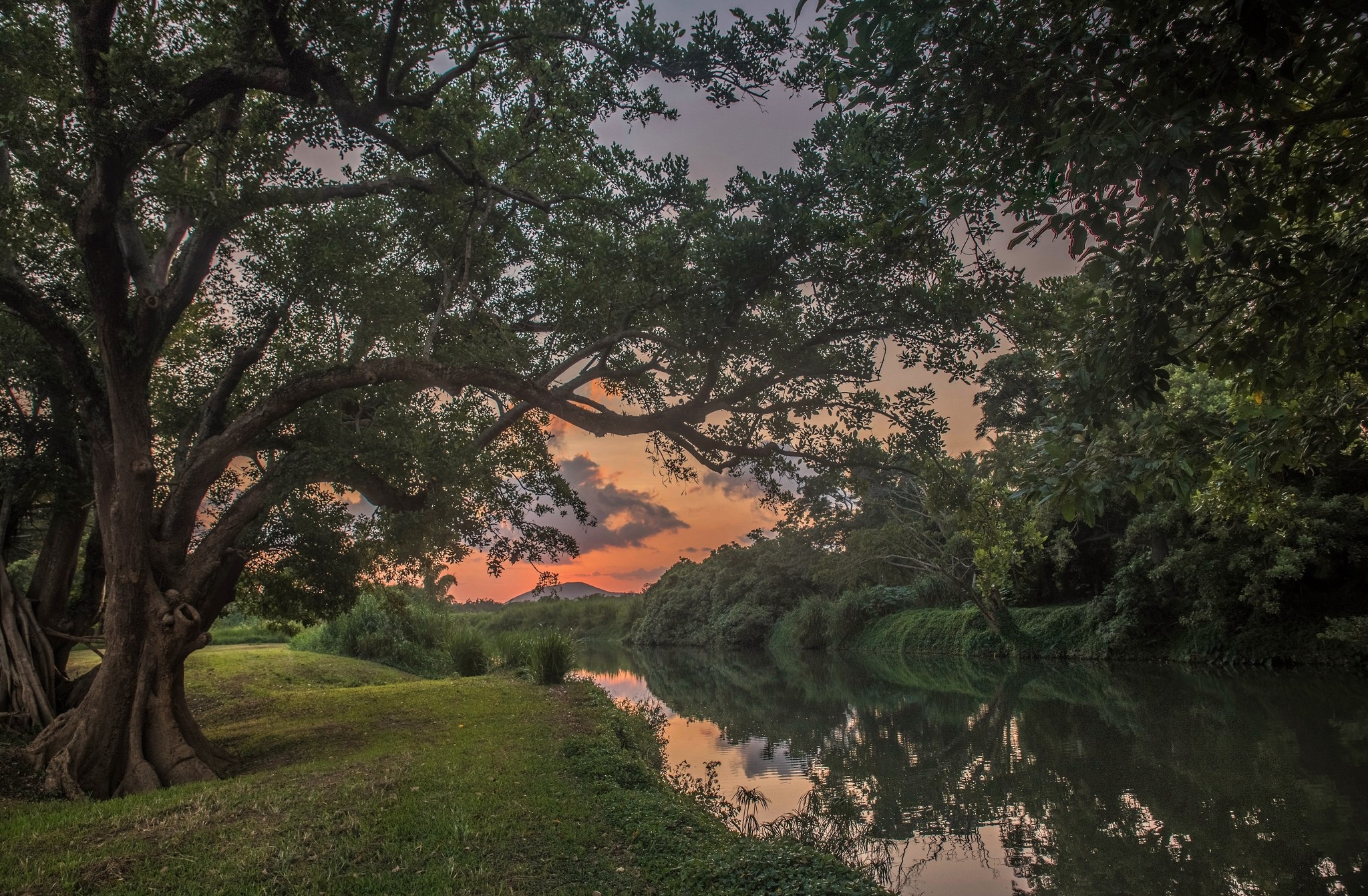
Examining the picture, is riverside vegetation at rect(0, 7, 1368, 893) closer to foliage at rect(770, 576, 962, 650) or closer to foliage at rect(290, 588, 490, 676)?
foliage at rect(290, 588, 490, 676)

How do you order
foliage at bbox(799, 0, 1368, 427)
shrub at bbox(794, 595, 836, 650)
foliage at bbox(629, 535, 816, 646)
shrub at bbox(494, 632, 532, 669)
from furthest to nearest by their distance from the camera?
foliage at bbox(629, 535, 816, 646), shrub at bbox(794, 595, 836, 650), shrub at bbox(494, 632, 532, 669), foliage at bbox(799, 0, 1368, 427)

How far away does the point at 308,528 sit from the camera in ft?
29.8

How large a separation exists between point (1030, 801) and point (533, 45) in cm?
1003

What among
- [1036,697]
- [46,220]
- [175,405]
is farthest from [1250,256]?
[1036,697]

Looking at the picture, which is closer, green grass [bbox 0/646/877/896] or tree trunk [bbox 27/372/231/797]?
green grass [bbox 0/646/877/896]

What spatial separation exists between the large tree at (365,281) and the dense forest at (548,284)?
0.18ft

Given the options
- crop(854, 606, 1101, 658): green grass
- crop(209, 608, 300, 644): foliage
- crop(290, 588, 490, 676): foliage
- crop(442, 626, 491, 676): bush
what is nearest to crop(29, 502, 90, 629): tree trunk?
crop(442, 626, 491, 676): bush

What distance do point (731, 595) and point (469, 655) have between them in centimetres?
3149

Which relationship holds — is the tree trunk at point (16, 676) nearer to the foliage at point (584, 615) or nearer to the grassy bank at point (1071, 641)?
the grassy bank at point (1071, 641)

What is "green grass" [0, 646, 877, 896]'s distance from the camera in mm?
4250

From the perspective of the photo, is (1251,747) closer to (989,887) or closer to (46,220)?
(989,887)

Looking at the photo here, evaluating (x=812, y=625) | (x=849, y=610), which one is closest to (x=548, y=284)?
(x=849, y=610)

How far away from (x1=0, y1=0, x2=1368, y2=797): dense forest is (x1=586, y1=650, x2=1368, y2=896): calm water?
3283 millimetres

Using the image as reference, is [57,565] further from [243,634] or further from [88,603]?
[243,634]
